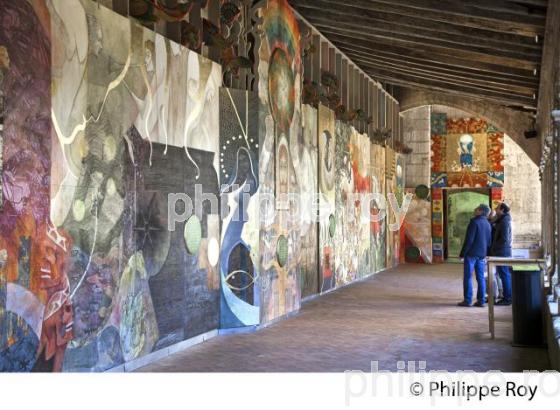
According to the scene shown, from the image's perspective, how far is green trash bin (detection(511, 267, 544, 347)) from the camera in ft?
25.0

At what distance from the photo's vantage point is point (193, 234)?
7590mm

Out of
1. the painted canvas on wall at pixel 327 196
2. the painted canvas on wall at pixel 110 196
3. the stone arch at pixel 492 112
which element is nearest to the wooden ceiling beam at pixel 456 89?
the stone arch at pixel 492 112

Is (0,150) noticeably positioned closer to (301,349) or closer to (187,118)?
(187,118)

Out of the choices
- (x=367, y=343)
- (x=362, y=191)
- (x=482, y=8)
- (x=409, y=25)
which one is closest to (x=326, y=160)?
(x=409, y=25)

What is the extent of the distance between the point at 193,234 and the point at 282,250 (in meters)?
2.32

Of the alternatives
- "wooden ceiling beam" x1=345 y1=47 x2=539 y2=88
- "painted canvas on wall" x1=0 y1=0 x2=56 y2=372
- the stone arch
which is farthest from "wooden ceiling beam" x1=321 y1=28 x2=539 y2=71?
"painted canvas on wall" x1=0 y1=0 x2=56 y2=372

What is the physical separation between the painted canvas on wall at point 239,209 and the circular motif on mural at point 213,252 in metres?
0.09

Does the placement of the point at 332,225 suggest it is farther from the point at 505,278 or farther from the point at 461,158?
the point at 461,158

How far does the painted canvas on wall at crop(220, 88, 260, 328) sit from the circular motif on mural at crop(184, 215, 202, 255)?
0.60 m

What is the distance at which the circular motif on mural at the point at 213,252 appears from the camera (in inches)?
315

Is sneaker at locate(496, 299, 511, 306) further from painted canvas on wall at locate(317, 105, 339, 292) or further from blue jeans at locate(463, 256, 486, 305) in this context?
painted canvas on wall at locate(317, 105, 339, 292)

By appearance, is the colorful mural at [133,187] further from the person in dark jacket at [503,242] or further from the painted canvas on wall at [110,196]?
the person in dark jacket at [503,242]

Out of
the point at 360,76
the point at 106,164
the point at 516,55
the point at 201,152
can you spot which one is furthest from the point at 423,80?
the point at 106,164
